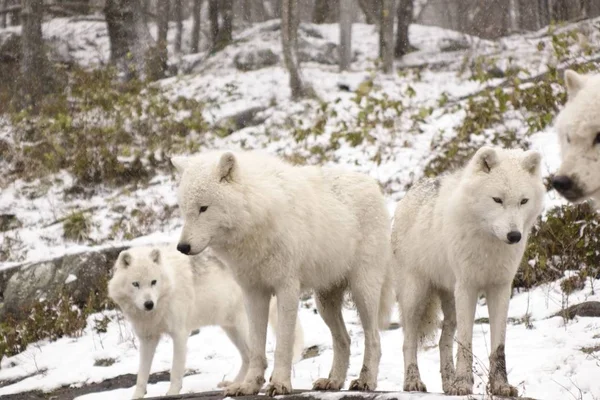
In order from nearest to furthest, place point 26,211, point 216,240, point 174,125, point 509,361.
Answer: point 216,240 < point 509,361 < point 26,211 < point 174,125

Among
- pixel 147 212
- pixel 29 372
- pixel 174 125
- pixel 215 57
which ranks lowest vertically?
pixel 29 372

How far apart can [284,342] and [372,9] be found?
63.9 feet

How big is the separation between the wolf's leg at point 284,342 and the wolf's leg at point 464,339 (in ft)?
3.60

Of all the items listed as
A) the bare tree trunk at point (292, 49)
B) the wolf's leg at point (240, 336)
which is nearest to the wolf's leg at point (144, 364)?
the wolf's leg at point (240, 336)

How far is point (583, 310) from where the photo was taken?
6719 mm

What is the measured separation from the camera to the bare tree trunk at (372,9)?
2215 cm

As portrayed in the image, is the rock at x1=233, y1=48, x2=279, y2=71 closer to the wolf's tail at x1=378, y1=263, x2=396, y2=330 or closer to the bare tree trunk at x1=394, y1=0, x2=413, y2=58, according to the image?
the bare tree trunk at x1=394, y1=0, x2=413, y2=58

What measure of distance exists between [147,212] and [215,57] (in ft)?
30.3

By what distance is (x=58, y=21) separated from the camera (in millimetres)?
23984

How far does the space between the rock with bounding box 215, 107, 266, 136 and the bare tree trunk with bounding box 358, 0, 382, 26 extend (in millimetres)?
6263

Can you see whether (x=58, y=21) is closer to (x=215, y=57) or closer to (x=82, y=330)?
(x=215, y=57)

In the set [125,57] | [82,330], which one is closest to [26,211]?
[82,330]

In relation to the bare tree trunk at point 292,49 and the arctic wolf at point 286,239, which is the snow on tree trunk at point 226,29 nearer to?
the bare tree trunk at point 292,49

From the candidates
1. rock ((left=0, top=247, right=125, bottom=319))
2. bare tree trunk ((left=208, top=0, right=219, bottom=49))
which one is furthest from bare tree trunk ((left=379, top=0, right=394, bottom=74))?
rock ((left=0, top=247, right=125, bottom=319))
